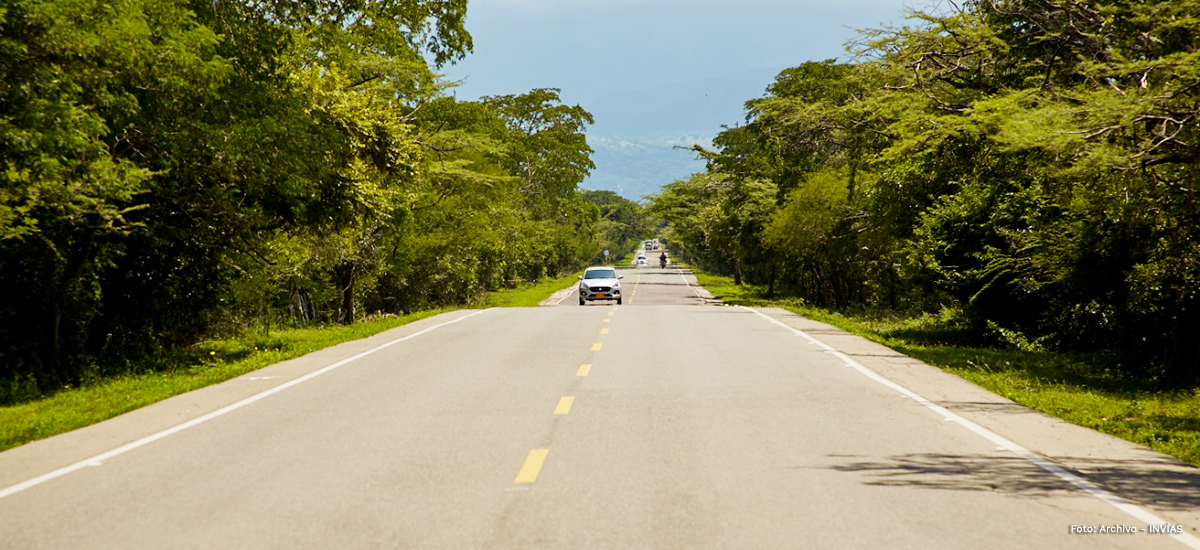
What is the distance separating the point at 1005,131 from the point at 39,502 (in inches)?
505

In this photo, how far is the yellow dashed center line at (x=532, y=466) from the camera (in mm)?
7699

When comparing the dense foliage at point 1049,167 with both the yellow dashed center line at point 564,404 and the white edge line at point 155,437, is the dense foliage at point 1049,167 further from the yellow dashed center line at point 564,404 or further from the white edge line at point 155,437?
the white edge line at point 155,437

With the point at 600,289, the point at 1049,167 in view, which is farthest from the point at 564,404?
the point at 600,289

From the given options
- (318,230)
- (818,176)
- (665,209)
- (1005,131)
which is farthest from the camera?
(665,209)

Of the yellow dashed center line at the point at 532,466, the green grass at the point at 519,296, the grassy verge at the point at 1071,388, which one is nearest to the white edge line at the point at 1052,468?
the grassy verge at the point at 1071,388

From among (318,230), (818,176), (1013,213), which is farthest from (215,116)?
(818,176)

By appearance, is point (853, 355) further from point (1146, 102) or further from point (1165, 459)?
point (1165, 459)

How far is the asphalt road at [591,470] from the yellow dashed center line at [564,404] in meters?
0.03

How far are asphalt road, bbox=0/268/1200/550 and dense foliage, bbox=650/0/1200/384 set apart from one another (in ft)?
12.1

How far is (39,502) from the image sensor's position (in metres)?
7.13

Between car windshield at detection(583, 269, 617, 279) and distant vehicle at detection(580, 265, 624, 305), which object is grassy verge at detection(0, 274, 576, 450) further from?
car windshield at detection(583, 269, 617, 279)

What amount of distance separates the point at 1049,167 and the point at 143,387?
14.2 m

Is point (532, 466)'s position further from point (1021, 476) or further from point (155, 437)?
point (155, 437)

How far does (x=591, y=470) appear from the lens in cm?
802
